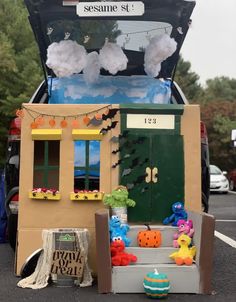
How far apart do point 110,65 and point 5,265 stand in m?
2.85

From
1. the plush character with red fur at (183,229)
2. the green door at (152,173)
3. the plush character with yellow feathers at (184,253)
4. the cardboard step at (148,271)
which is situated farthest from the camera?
the green door at (152,173)

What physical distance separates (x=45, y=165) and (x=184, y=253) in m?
1.77

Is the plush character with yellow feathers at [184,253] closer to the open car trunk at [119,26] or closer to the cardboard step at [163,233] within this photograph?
the cardboard step at [163,233]

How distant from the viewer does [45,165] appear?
589 cm

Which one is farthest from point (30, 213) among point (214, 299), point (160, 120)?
point (214, 299)

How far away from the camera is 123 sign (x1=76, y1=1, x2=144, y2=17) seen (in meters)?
6.37

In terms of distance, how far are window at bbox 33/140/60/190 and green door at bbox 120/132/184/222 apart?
0.75m

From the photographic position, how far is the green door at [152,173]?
5.83 metres

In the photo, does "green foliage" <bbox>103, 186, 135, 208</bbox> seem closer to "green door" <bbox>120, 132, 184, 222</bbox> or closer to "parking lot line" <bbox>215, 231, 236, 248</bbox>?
"green door" <bbox>120, 132, 184, 222</bbox>

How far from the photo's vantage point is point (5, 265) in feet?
21.2

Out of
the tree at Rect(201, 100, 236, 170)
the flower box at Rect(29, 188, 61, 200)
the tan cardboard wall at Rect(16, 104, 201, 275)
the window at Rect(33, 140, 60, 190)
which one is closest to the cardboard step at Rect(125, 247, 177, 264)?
the tan cardboard wall at Rect(16, 104, 201, 275)

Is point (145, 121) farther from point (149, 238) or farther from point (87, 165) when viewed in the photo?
point (149, 238)

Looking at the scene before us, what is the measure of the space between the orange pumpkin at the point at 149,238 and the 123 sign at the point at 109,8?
2.62 meters

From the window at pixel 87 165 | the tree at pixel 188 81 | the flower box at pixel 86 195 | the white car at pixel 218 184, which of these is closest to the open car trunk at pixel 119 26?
the window at pixel 87 165
